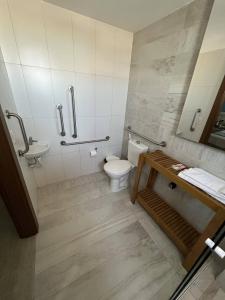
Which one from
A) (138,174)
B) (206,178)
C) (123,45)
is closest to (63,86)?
(123,45)

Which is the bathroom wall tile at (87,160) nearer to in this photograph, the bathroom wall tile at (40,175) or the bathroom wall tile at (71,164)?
the bathroom wall tile at (71,164)

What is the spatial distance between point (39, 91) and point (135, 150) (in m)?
1.42

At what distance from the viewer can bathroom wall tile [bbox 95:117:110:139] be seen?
83.9 inches

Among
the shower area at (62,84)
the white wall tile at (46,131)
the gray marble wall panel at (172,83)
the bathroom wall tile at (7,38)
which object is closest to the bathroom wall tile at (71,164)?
the shower area at (62,84)

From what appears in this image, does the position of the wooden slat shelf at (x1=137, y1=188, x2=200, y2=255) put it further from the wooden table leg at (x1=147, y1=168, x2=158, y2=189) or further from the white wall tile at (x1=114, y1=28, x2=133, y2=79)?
the white wall tile at (x1=114, y1=28, x2=133, y2=79)

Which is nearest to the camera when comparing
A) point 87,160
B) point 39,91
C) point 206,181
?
point 206,181

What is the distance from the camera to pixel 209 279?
1.17 metres

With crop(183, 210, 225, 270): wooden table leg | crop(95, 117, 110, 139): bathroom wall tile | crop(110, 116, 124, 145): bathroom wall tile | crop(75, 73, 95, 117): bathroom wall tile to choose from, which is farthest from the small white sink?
crop(183, 210, 225, 270): wooden table leg

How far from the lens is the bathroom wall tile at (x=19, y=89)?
4.64 feet

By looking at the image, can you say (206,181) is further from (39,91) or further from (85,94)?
(39,91)

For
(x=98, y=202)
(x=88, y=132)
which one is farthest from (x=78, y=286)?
(x=88, y=132)

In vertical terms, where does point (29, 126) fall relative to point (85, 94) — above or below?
below

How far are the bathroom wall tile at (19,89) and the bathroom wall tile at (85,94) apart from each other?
1.97 feet

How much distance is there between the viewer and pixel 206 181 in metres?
1.14
